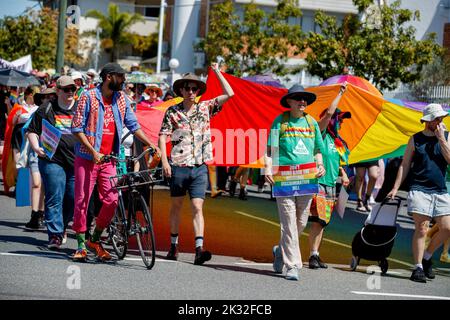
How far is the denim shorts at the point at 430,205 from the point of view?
1092 cm

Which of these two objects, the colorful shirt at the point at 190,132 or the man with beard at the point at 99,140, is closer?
the man with beard at the point at 99,140

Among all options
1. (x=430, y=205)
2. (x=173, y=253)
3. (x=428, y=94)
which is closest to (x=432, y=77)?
(x=428, y=94)

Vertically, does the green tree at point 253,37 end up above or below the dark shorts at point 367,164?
→ above

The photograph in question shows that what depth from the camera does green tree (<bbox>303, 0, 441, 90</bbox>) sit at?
110 ft

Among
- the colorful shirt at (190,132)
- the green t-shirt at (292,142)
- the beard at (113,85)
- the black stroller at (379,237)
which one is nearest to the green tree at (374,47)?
the black stroller at (379,237)

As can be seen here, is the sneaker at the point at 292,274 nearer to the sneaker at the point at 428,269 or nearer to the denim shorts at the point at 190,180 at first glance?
the denim shorts at the point at 190,180

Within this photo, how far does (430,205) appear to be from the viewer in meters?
10.9

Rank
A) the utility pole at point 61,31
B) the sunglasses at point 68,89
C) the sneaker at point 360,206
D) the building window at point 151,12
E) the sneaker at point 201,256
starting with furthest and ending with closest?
the building window at point 151,12, the utility pole at point 61,31, the sneaker at point 360,206, the sunglasses at point 68,89, the sneaker at point 201,256

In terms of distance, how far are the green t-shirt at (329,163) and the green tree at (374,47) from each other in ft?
71.8

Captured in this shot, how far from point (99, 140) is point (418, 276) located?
12.2 ft

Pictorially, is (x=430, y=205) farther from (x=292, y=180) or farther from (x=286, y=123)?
(x=286, y=123)

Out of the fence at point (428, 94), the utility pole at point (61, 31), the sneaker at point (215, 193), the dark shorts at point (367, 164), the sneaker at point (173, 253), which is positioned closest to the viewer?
the sneaker at point (173, 253)

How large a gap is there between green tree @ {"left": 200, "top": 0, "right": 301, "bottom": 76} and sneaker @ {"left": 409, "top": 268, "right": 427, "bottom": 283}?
108 feet

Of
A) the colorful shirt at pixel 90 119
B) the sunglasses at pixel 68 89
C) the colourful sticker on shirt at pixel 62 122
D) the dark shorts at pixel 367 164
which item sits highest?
the sunglasses at pixel 68 89
